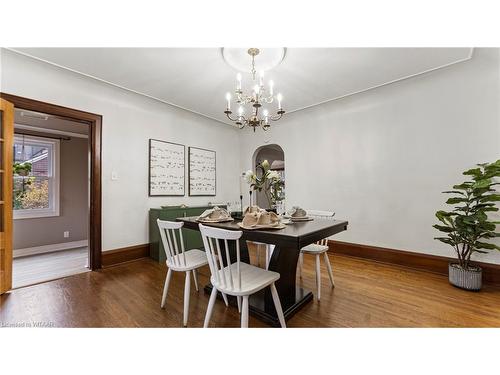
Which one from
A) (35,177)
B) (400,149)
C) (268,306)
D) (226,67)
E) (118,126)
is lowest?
(268,306)

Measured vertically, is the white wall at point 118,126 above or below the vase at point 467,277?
above

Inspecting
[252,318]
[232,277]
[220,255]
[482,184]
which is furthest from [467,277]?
[220,255]

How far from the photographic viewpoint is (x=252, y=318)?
171 centimetres

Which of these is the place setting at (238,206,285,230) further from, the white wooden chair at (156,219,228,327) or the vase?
the vase

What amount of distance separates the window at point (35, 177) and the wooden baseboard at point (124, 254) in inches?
90.8

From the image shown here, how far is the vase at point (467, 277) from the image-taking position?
7.02ft

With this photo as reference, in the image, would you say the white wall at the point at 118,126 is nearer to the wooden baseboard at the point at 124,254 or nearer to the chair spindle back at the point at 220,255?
the wooden baseboard at the point at 124,254

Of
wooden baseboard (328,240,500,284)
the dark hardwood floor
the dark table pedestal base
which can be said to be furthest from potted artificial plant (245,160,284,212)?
wooden baseboard (328,240,500,284)

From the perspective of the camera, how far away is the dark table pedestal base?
1640mm

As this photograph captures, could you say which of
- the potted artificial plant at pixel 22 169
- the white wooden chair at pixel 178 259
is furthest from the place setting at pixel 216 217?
the potted artificial plant at pixel 22 169

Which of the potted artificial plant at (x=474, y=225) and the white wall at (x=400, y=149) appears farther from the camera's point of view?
the white wall at (x=400, y=149)

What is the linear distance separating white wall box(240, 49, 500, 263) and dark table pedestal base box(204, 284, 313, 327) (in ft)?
6.13

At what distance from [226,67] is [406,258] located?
11.1 feet

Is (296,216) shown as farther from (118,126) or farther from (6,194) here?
(6,194)
